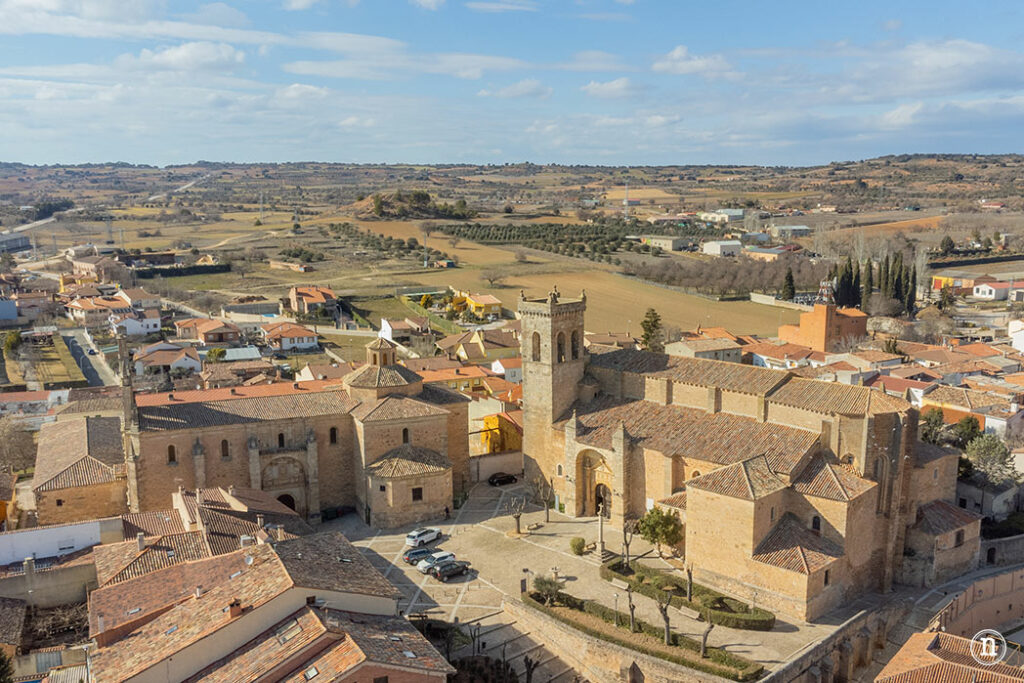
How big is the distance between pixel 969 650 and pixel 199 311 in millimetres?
90542

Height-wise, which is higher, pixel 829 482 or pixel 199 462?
pixel 829 482

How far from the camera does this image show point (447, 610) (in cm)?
2925

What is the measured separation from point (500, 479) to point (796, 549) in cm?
1685

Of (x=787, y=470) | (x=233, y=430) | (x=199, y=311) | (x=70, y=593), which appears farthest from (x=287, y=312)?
(x=787, y=470)

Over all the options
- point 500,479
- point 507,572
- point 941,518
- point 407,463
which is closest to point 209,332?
point 500,479

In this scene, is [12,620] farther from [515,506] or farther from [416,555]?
[515,506]

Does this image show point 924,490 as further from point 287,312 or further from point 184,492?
point 287,312

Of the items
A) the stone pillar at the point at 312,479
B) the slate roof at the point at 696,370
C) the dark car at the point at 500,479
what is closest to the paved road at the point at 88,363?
the stone pillar at the point at 312,479

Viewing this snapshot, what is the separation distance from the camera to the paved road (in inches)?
2650

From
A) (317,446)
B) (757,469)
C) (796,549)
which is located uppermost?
(757,469)

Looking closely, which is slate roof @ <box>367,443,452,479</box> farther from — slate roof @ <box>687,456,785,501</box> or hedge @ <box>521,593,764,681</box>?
slate roof @ <box>687,456,785,501</box>

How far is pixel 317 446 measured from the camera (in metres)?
37.8

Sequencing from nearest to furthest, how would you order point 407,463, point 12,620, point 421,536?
point 12,620, point 421,536, point 407,463

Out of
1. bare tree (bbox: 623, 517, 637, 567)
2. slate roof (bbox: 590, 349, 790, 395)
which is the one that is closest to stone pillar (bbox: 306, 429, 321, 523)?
slate roof (bbox: 590, 349, 790, 395)
